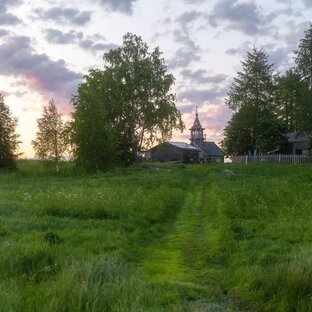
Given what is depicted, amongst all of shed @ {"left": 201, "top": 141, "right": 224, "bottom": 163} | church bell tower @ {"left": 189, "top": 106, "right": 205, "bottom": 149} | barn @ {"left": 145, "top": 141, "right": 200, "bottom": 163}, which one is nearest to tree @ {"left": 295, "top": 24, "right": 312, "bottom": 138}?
barn @ {"left": 145, "top": 141, "right": 200, "bottom": 163}

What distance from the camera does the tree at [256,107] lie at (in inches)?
2680

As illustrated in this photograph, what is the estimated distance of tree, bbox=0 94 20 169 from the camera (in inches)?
2370

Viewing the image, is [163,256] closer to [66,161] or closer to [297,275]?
[297,275]

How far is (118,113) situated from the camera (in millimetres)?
66812

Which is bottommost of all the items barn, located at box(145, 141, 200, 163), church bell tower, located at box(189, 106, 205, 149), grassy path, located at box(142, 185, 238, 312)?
grassy path, located at box(142, 185, 238, 312)

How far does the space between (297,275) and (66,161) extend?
56.9 metres

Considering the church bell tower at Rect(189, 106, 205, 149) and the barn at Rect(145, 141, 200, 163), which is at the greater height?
the church bell tower at Rect(189, 106, 205, 149)

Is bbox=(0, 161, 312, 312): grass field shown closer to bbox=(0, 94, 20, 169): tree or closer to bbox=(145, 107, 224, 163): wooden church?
bbox=(0, 94, 20, 169): tree

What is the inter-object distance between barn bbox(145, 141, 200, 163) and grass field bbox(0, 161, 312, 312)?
2785 inches

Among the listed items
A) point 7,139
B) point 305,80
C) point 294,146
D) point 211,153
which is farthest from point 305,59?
point 211,153

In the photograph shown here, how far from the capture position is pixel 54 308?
7.16 m

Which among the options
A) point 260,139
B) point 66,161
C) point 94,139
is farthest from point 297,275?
point 260,139

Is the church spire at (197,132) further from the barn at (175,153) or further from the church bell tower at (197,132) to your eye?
the barn at (175,153)

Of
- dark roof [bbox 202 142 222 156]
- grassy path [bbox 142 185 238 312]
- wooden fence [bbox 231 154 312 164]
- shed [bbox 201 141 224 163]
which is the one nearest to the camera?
grassy path [bbox 142 185 238 312]
